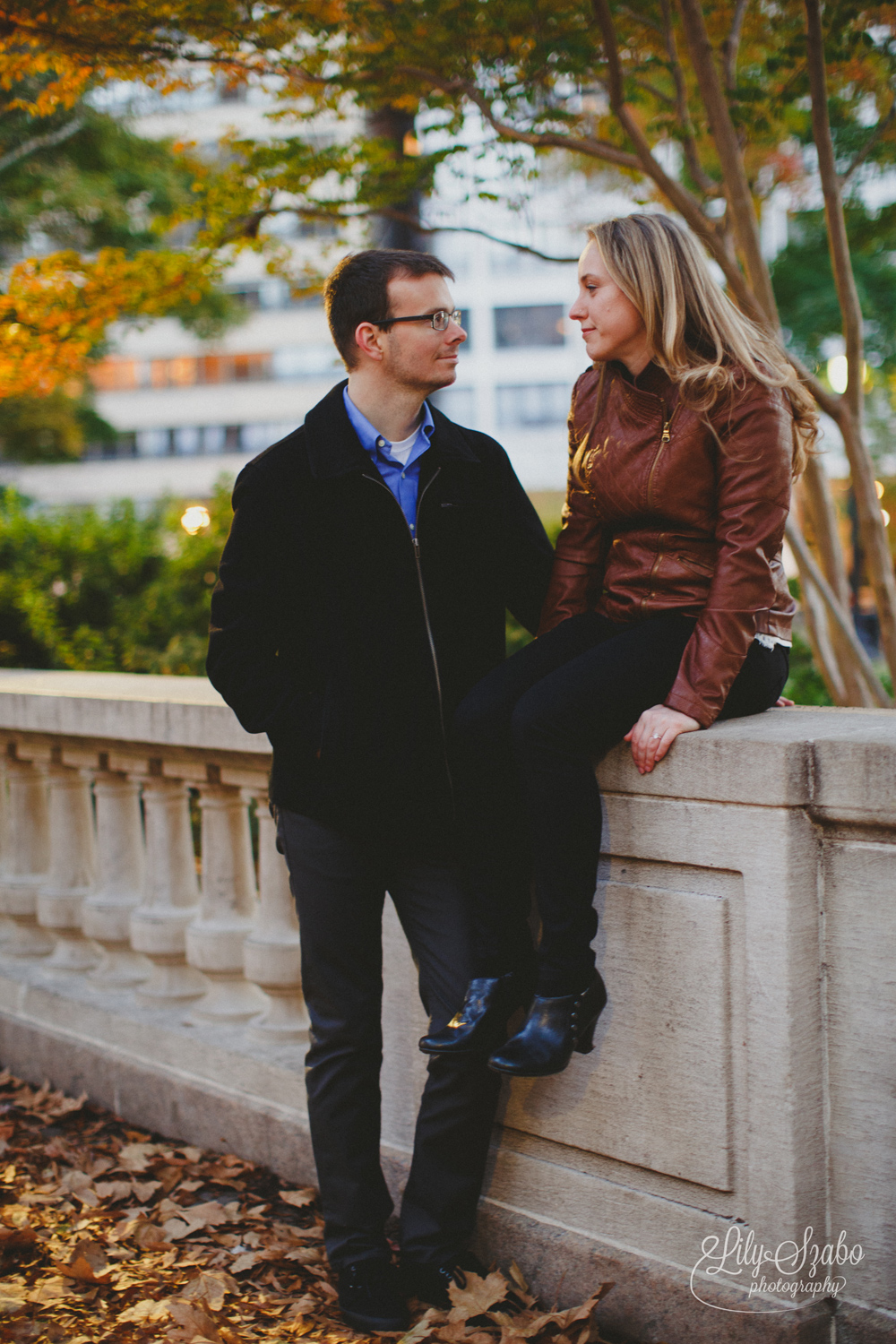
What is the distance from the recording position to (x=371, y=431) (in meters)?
3.10

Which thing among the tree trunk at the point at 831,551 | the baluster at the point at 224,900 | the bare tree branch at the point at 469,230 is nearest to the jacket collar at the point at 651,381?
the baluster at the point at 224,900

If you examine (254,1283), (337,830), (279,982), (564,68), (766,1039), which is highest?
(564,68)

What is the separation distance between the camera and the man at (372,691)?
9.70 feet

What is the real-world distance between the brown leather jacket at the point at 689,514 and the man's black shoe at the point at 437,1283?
1582 mm

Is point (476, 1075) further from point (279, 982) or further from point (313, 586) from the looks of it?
point (313, 586)

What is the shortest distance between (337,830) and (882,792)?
1.35 m

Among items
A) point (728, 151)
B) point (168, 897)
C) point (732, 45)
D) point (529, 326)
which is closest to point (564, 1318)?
point (168, 897)

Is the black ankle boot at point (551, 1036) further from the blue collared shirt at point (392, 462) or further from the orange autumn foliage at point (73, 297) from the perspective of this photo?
the orange autumn foliage at point (73, 297)

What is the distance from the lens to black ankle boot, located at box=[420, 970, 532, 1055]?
2785 mm

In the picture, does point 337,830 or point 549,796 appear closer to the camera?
point 549,796

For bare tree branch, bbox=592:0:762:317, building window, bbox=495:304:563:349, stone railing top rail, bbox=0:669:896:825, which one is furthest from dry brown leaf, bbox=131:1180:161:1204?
building window, bbox=495:304:563:349

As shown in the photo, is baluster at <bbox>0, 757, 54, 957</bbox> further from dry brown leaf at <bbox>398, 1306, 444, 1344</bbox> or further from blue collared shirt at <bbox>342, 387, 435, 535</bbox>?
dry brown leaf at <bbox>398, 1306, 444, 1344</bbox>

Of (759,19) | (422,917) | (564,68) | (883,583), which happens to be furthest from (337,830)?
(759,19)

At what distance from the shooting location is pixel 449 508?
120 inches
